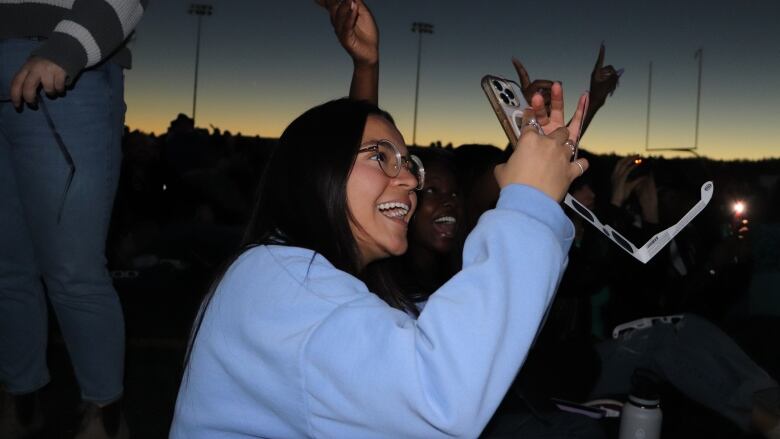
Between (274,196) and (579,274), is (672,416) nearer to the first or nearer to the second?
(579,274)

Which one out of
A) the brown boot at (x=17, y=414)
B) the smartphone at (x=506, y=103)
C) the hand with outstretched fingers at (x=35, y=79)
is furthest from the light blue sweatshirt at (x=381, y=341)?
the brown boot at (x=17, y=414)

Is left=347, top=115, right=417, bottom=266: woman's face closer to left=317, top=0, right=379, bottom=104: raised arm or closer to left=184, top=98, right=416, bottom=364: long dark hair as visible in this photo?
left=184, top=98, right=416, bottom=364: long dark hair

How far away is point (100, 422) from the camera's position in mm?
2418

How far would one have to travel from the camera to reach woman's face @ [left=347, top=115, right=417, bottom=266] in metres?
1.57

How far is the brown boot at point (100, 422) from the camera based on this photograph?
239 cm

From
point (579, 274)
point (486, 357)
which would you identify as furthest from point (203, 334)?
point (579, 274)

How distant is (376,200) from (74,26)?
1.16 metres

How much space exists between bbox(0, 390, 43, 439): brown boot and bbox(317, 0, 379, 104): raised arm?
5.07ft

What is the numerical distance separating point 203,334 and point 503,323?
0.59m

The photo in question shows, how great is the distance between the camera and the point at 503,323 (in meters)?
1.21

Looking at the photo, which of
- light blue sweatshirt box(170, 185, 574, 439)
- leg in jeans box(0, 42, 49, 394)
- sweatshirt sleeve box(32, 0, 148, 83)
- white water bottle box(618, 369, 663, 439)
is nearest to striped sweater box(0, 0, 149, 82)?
sweatshirt sleeve box(32, 0, 148, 83)

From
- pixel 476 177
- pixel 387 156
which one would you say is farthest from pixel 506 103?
pixel 476 177

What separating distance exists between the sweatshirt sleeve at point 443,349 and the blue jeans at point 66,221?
1.35m

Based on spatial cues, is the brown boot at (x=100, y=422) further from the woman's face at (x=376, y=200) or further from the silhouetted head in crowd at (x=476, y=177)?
the silhouetted head in crowd at (x=476, y=177)
